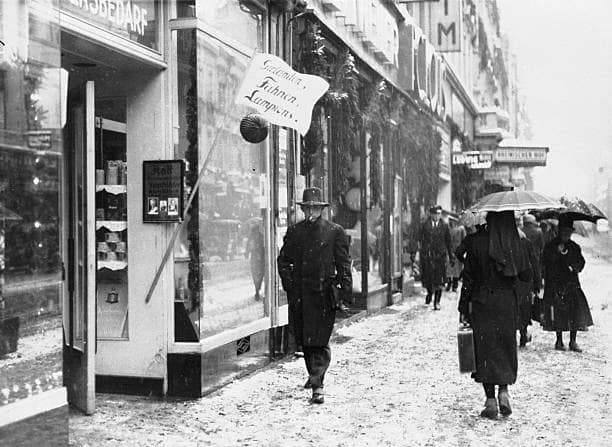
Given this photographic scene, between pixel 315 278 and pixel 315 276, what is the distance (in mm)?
18

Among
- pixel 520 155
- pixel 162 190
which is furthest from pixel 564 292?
pixel 520 155

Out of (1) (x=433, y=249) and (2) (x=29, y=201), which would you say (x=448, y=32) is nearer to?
(1) (x=433, y=249)

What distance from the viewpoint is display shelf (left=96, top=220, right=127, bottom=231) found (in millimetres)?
7992

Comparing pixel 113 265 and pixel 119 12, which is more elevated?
pixel 119 12

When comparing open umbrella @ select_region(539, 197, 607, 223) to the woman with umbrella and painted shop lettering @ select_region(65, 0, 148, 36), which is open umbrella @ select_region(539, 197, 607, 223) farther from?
painted shop lettering @ select_region(65, 0, 148, 36)

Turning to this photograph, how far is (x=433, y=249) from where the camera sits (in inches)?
688

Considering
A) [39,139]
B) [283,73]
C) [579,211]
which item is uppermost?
[283,73]

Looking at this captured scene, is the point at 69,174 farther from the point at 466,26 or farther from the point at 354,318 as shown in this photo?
the point at 466,26

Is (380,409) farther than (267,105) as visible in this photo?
No

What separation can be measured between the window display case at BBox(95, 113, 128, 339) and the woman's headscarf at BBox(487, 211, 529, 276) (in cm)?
323

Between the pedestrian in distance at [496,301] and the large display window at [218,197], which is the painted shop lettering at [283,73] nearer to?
the large display window at [218,197]

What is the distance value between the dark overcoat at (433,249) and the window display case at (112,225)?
9.72 m

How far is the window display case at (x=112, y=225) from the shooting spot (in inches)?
315

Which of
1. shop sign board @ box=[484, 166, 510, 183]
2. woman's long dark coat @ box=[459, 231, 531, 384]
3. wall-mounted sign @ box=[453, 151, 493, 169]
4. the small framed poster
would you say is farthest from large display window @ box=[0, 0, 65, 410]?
shop sign board @ box=[484, 166, 510, 183]
